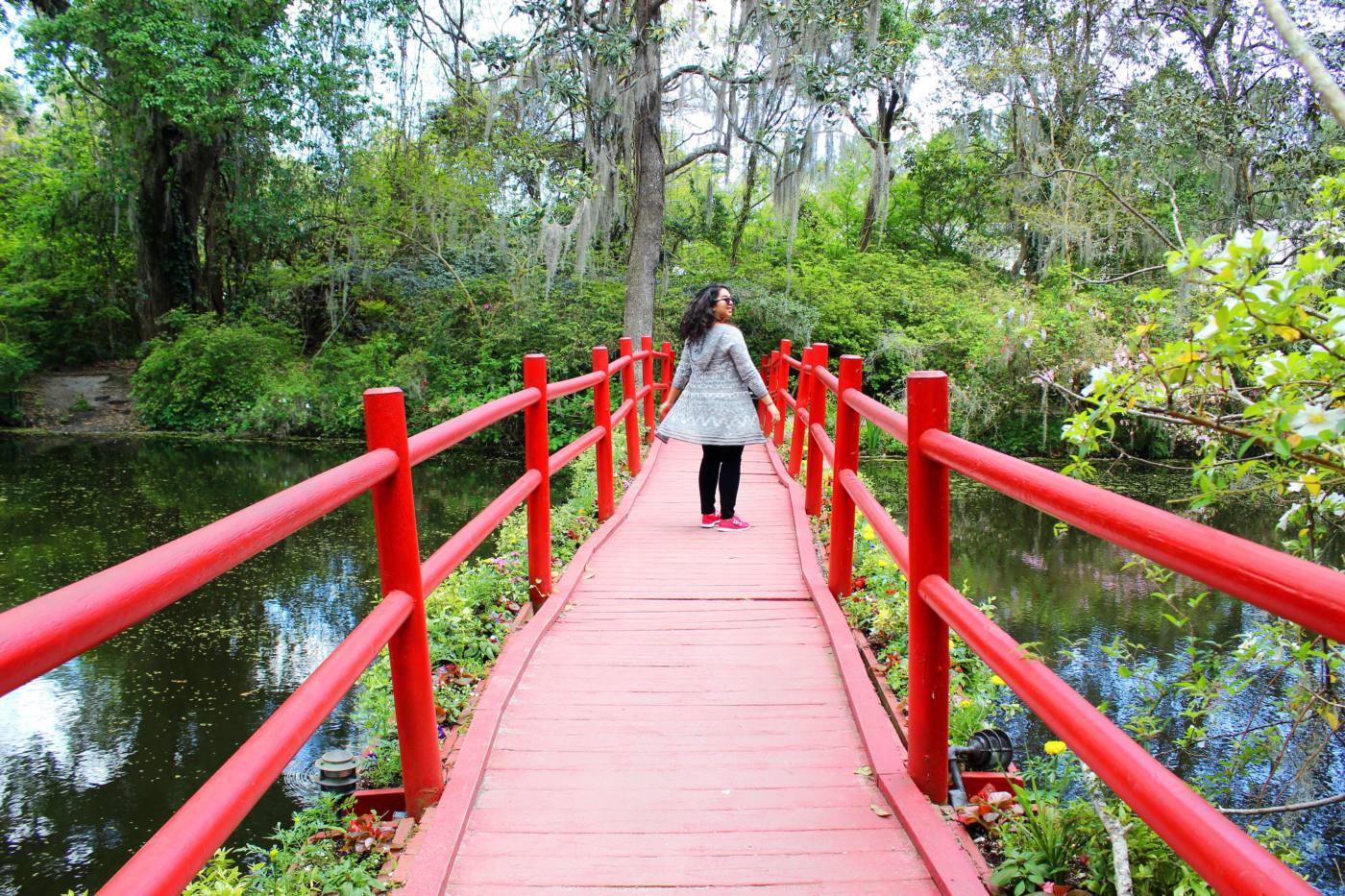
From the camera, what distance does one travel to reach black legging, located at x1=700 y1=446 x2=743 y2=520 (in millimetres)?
5652

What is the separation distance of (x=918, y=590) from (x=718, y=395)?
3419 mm

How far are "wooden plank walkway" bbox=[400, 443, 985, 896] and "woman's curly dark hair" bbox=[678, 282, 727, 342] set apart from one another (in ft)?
5.89

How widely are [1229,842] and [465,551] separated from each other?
1.96 m

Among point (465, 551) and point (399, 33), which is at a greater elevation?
point (399, 33)

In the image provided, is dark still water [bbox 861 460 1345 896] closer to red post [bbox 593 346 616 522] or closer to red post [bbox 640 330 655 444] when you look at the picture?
red post [bbox 593 346 616 522]

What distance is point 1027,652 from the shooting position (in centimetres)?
170

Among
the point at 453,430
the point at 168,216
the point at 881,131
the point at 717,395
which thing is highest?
the point at 881,131

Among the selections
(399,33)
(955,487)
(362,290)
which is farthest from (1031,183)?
(362,290)

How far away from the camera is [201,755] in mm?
5375

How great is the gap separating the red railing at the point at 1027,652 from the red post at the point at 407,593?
1.14 metres

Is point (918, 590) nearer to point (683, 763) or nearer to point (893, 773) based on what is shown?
point (893, 773)

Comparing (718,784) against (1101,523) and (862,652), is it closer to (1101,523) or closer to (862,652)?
(862,652)

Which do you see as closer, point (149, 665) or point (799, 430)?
point (149, 665)

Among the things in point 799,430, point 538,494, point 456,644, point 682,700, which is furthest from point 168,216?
point 682,700
